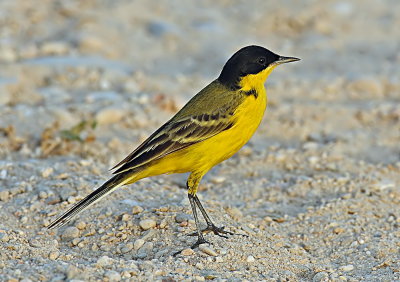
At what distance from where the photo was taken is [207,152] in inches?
243

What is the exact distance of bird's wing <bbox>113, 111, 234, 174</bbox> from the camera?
6.14m

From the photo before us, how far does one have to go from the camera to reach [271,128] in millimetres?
9461

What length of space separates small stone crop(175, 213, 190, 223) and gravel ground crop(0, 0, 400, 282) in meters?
0.02

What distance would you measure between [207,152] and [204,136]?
14cm

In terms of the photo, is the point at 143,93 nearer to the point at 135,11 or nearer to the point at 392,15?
the point at 135,11

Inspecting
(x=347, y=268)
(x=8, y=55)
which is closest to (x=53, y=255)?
(x=347, y=268)

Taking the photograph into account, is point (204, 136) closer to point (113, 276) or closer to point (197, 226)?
point (197, 226)

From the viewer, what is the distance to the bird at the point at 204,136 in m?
6.11

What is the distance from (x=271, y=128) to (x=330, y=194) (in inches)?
81.5

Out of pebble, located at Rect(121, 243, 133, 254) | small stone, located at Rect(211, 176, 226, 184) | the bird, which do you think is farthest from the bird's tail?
small stone, located at Rect(211, 176, 226, 184)

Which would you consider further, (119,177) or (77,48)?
(77,48)

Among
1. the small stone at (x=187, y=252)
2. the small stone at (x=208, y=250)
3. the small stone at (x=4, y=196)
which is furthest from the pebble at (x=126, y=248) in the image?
the small stone at (x=4, y=196)

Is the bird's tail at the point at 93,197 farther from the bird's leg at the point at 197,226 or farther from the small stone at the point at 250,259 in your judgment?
the small stone at the point at 250,259

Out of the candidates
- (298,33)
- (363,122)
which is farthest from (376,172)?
(298,33)
